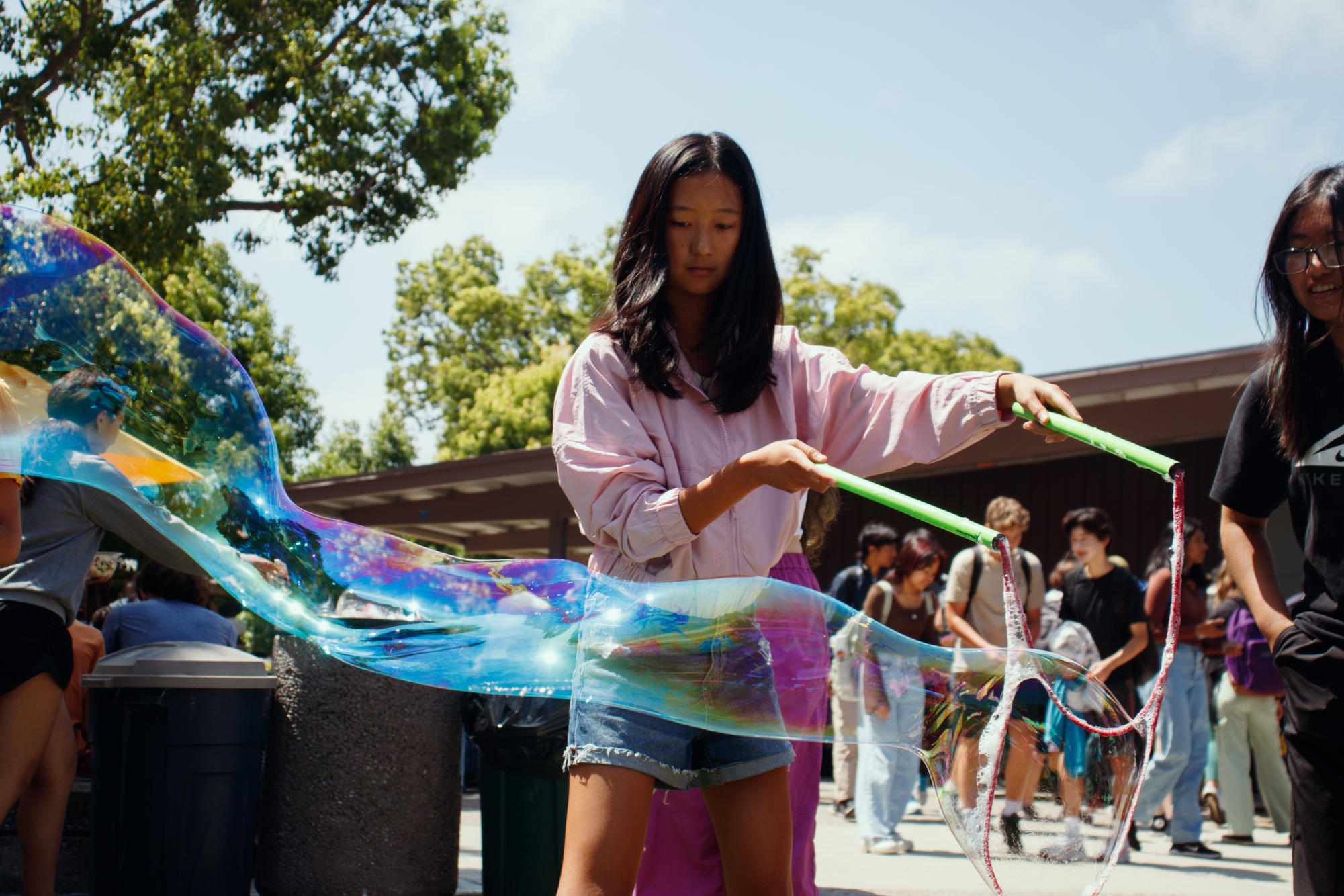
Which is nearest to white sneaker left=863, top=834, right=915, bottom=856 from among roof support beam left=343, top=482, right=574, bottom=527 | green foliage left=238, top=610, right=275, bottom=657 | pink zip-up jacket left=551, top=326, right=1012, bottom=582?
pink zip-up jacket left=551, top=326, right=1012, bottom=582

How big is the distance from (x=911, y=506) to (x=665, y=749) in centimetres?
62

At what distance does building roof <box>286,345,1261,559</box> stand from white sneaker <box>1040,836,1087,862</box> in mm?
5976

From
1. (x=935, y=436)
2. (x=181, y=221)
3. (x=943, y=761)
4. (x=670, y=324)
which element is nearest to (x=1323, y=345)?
(x=935, y=436)

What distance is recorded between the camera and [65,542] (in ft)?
12.1

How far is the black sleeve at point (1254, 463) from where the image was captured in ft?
8.30

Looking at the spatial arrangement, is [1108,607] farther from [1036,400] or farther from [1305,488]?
[1036,400]

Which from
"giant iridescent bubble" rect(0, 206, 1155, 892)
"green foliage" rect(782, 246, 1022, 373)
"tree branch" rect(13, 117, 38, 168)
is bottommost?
"giant iridescent bubble" rect(0, 206, 1155, 892)

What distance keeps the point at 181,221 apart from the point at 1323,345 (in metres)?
10.2

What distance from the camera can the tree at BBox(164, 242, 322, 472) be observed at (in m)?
28.6

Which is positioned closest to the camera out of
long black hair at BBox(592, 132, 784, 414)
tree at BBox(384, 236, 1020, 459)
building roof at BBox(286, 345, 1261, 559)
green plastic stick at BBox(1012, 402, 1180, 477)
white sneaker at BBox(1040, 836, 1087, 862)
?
green plastic stick at BBox(1012, 402, 1180, 477)

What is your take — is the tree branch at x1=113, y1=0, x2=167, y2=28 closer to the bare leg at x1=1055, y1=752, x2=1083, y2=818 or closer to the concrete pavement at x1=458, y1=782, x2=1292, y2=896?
the concrete pavement at x1=458, y1=782, x2=1292, y2=896

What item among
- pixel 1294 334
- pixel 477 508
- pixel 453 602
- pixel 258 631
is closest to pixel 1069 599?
pixel 1294 334

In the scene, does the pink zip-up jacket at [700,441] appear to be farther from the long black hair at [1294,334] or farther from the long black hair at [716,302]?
the long black hair at [1294,334]

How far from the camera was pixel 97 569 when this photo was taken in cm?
700
